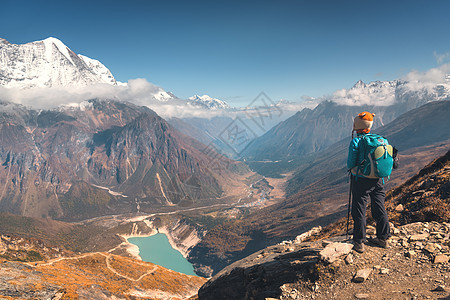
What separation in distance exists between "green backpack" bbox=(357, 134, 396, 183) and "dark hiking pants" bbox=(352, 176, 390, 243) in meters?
0.51

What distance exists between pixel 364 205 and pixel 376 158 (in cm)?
205

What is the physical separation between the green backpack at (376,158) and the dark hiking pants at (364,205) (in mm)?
514

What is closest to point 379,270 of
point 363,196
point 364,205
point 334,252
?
point 334,252

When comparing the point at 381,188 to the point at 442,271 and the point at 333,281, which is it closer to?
the point at 442,271

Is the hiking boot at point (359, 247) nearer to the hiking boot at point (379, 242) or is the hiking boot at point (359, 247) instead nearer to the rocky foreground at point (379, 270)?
the rocky foreground at point (379, 270)

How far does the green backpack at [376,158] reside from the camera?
8609 mm

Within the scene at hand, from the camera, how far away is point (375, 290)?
25.7 ft

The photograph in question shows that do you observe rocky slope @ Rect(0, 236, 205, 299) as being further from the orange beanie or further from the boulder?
the orange beanie

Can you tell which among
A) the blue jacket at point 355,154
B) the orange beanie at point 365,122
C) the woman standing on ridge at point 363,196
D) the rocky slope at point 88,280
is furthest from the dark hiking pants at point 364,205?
the rocky slope at point 88,280

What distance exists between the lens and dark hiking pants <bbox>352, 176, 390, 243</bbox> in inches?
359

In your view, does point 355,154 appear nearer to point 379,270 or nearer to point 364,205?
point 364,205

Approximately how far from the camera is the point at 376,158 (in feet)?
28.3

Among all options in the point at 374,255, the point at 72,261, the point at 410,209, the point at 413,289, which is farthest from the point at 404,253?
the point at 72,261

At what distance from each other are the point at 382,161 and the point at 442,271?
3.90 meters
